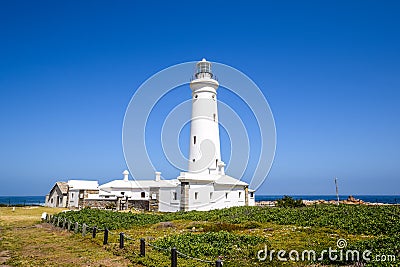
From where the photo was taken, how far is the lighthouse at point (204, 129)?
1328 inches

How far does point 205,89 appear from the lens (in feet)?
115

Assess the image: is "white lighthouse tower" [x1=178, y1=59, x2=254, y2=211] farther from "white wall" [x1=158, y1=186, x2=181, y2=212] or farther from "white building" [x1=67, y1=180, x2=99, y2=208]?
"white building" [x1=67, y1=180, x2=99, y2=208]

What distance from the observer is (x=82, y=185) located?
43.8 metres

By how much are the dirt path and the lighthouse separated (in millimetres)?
17134

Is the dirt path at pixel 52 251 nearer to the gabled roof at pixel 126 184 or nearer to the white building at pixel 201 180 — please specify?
the white building at pixel 201 180

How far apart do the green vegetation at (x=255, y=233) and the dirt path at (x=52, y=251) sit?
0.84 m

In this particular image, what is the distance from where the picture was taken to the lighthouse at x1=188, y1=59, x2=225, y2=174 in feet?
111

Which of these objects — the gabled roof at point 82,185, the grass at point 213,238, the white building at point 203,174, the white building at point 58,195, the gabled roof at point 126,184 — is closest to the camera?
the grass at point 213,238

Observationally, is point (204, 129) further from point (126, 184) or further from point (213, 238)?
point (213, 238)

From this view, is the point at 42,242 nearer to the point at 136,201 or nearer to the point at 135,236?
the point at 135,236

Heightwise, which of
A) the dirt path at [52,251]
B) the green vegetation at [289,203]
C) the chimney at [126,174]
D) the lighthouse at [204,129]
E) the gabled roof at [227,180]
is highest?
the lighthouse at [204,129]

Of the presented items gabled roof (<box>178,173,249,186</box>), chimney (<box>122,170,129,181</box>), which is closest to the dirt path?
gabled roof (<box>178,173,249,186</box>)

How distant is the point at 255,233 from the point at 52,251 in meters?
9.37

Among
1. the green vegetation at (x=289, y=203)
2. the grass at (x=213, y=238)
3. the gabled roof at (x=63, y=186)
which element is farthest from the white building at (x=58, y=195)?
the green vegetation at (x=289, y=203)
